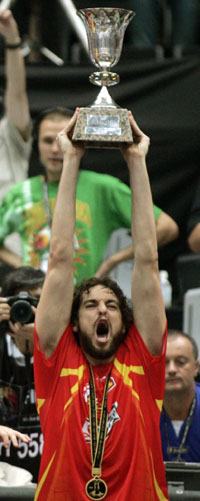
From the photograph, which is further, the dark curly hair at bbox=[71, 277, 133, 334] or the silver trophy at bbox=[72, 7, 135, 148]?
the dark curly hair at bbox=[71, 277, 133, 334]

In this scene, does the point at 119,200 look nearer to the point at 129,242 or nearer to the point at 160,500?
the point at 129,242

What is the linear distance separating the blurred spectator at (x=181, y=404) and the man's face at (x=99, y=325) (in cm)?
111

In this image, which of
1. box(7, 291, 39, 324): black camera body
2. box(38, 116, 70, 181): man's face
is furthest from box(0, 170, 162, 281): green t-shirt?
box(7, 291, 39, 324): black camera body

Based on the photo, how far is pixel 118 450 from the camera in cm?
439

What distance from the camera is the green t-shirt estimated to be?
20.5 ft

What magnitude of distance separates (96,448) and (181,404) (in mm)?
1352

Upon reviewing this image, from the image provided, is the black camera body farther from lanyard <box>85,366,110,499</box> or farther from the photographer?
lanyard <box>85,366,110,499</box>

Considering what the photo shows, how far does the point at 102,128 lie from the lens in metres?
4.50

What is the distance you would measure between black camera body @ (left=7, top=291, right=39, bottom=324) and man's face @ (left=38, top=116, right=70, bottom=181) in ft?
3.83

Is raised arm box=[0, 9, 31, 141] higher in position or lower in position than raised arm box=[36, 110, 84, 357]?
higher

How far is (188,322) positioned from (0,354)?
1.30 m

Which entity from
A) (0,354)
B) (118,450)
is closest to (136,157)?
(118,450)

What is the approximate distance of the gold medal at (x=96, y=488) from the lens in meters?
4.35

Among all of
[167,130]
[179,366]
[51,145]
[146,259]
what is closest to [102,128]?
[146,259]
